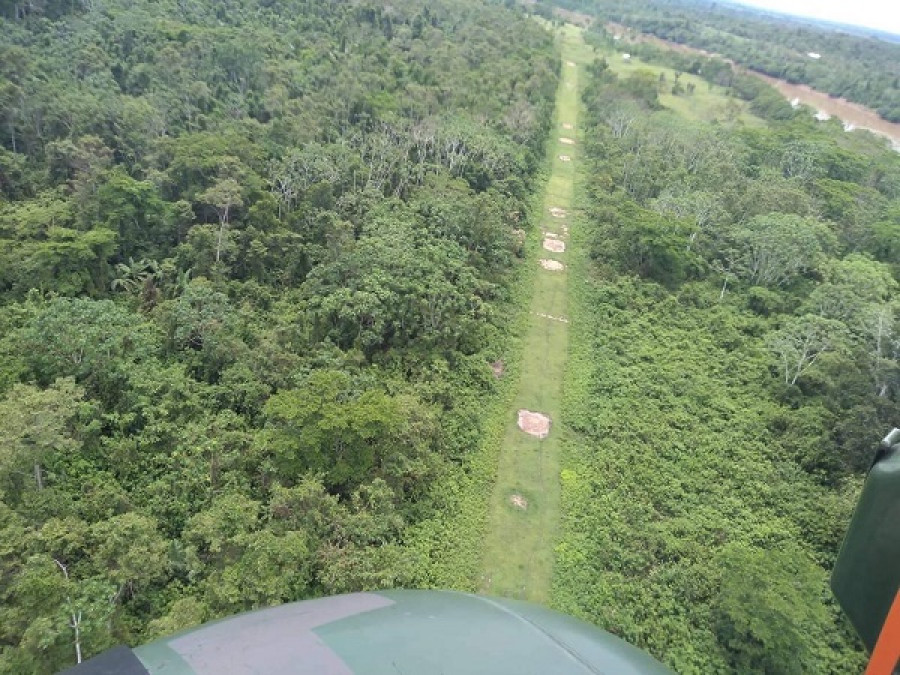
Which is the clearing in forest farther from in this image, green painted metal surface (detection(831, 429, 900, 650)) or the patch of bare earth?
green painted metal surface (detection(831, 429, 900, 650))

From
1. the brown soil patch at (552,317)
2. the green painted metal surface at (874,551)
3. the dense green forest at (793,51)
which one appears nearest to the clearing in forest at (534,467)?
the brown soil patch at (552,317)

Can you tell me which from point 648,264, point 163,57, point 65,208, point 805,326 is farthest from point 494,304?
point 163,57

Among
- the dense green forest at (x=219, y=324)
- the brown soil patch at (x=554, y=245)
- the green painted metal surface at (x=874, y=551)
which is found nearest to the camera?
the green painted metal surface at (x=874, y=551)

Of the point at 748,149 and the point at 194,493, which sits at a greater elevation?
the point at 748,149

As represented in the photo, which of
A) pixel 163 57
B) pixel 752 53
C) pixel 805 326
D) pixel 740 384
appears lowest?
pixel 740 384

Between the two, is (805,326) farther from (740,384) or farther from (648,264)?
(648,264)

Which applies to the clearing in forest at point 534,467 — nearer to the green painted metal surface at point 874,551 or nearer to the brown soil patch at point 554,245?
the brown soil patch at point 554,245
